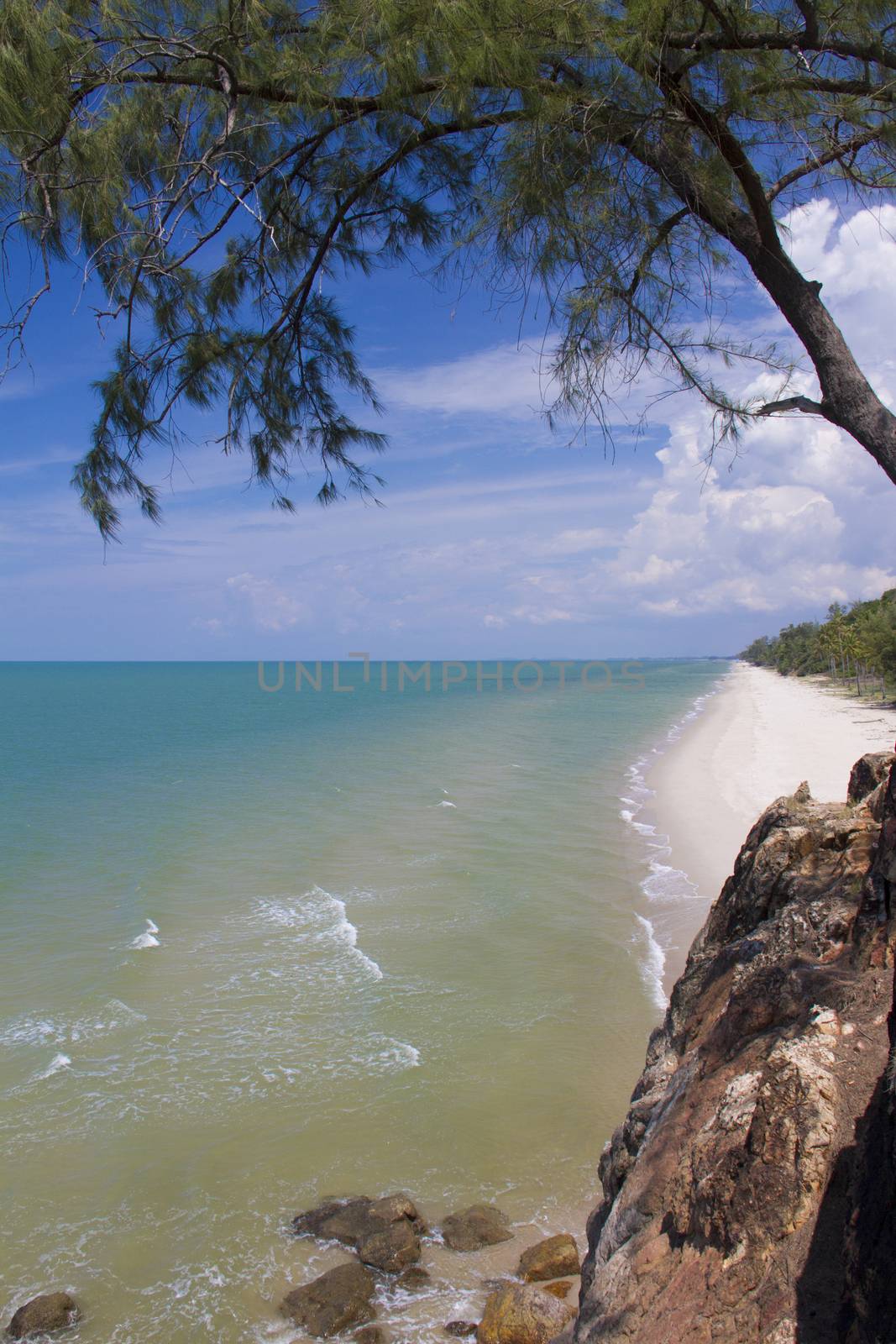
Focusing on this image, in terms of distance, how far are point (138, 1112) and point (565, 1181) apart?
13.1 ft

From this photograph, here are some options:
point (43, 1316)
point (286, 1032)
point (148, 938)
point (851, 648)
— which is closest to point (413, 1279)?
point (43, 1316)

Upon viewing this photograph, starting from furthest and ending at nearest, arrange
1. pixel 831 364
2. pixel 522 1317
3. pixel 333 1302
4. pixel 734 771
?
pixel 734 771 < pixel 333 1302 < pixel 522 1317 < pixel 831 364

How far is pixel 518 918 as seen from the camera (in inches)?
511

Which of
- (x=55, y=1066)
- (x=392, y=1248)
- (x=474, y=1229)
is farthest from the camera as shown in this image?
(x=55, y=1066)

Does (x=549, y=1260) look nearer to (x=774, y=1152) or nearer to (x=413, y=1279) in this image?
(x=413, y=1279)

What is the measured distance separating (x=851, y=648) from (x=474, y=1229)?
193 feet

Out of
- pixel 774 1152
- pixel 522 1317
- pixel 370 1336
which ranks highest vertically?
pixel 774 1152

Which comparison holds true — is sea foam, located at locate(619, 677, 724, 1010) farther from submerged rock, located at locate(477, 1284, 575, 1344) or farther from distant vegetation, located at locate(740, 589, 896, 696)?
distant vegetation, located at locate(740, 589, 896, 696)

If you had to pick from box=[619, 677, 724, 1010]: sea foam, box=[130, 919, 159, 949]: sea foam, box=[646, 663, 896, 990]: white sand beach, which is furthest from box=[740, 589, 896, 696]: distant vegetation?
box=[130, 919, 159, 949]: sea foam

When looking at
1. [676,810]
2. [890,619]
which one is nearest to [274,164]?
[676,810]

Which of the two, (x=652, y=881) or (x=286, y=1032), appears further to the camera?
(x=652, y=881)

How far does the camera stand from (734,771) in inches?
993

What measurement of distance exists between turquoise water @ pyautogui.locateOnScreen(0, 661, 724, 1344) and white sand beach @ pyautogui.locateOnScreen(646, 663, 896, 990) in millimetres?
1078

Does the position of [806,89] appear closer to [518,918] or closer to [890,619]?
[518,918]
